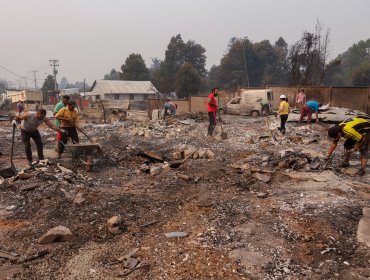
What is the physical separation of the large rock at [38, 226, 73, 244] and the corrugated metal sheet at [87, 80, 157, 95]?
4616 cm

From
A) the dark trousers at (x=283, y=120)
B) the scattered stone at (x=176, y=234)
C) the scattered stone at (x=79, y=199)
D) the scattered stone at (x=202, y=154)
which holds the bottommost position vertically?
the scattered stone at (x=176, y=234)

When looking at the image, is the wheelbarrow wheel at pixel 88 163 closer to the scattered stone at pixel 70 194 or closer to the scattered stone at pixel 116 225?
the scattered stone at pixel 70 194

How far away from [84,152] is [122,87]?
146ft

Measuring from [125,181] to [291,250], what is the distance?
397 cm

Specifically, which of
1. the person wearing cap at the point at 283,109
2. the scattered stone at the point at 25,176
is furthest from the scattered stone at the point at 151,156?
the person wearing cap at the point at 283,109

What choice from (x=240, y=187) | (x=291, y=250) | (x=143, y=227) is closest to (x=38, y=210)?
(x=143, y=227)

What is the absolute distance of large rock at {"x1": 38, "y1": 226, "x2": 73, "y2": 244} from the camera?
14.3 feet

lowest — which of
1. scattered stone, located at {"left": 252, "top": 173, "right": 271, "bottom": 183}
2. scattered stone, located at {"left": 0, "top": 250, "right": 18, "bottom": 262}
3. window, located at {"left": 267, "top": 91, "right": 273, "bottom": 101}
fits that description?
scattered stone, located at {"left": 0, "top": 250, "right": 18, "bottom": 262}

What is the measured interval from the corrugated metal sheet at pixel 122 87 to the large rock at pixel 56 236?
46.2 m

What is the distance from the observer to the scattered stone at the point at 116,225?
4520mm

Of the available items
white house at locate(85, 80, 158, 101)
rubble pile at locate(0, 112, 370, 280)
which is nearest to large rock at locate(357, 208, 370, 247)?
rubble pile at locate(0, 112, 370, 280)

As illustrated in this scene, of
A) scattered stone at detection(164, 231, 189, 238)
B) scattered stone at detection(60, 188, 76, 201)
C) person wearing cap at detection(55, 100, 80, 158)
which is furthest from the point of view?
person wearing cap at detection(55, 100, 80, 158)

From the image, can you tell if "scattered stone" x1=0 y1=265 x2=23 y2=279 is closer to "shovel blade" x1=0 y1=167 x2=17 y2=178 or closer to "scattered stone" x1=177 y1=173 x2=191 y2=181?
"scattered stone" x1=177 y1=173 x2=191 y2=181

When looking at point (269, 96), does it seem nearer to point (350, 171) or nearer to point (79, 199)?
point (350, 171)
